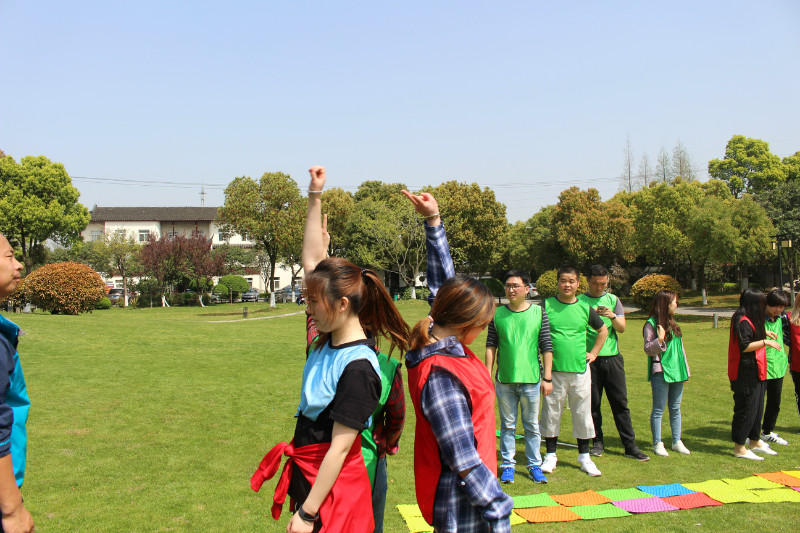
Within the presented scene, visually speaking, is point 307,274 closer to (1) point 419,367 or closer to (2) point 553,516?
(1) point 419,367

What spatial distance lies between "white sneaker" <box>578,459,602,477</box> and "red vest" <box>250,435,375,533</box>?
4654 millimetres

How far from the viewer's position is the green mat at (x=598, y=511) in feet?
17.5

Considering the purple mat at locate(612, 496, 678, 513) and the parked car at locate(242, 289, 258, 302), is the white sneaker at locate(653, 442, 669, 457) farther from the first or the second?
the parked car at locate(242, 289, 258, 302)

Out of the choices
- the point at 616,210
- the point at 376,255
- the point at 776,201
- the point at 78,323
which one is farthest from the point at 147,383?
the point at 776,201

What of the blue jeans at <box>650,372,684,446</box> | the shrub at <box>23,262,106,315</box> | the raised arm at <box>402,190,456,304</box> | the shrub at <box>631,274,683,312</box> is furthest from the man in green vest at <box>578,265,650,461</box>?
the shrub at <box>23,262,106,315</box>

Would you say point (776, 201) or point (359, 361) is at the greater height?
point (776, 201)

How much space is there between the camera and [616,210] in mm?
43375

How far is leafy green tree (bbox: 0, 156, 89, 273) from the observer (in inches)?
1583

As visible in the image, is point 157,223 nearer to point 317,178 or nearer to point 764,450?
point 764,450

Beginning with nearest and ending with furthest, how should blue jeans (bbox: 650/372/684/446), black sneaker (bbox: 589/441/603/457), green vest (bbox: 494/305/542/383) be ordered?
green vest (bbox: 494/305/542/383), black sneaker (bbox: 589/441/603/457), blue jeans (bbox: 650/372/684/446)

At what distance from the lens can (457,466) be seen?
2.45m

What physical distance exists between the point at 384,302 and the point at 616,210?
43674 millimetres

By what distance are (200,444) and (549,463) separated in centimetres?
436

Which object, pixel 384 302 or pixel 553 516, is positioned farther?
pixel 553 516
